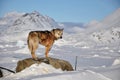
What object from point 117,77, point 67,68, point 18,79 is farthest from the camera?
point 67,68

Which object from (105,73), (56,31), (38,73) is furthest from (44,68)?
(105,73)

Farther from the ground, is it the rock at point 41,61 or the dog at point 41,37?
the dog at point 41,37

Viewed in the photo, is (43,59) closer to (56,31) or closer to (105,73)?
(56,31)

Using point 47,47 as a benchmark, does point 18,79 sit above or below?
below

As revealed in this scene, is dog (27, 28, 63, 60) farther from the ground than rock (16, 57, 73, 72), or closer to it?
farther from the ground

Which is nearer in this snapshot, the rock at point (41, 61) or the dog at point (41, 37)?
the dog at point (41, 37)

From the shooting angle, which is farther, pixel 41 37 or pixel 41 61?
pixel 41 61

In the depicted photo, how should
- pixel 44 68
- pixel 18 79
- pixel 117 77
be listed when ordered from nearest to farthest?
pixel 18 79, pixel 117 77, pixel 44 68

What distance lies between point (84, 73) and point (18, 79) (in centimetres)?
187

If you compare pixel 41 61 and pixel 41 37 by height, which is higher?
pixel 41 37

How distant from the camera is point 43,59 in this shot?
1063cm

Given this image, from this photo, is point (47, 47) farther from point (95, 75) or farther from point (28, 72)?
point (95, 75)

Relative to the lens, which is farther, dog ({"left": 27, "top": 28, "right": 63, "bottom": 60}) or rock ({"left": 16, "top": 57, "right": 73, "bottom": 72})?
rock ({"left": 16, "top": 57, "right": 73, "bottom": 72})

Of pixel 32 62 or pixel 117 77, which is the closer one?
pixel 117 77
